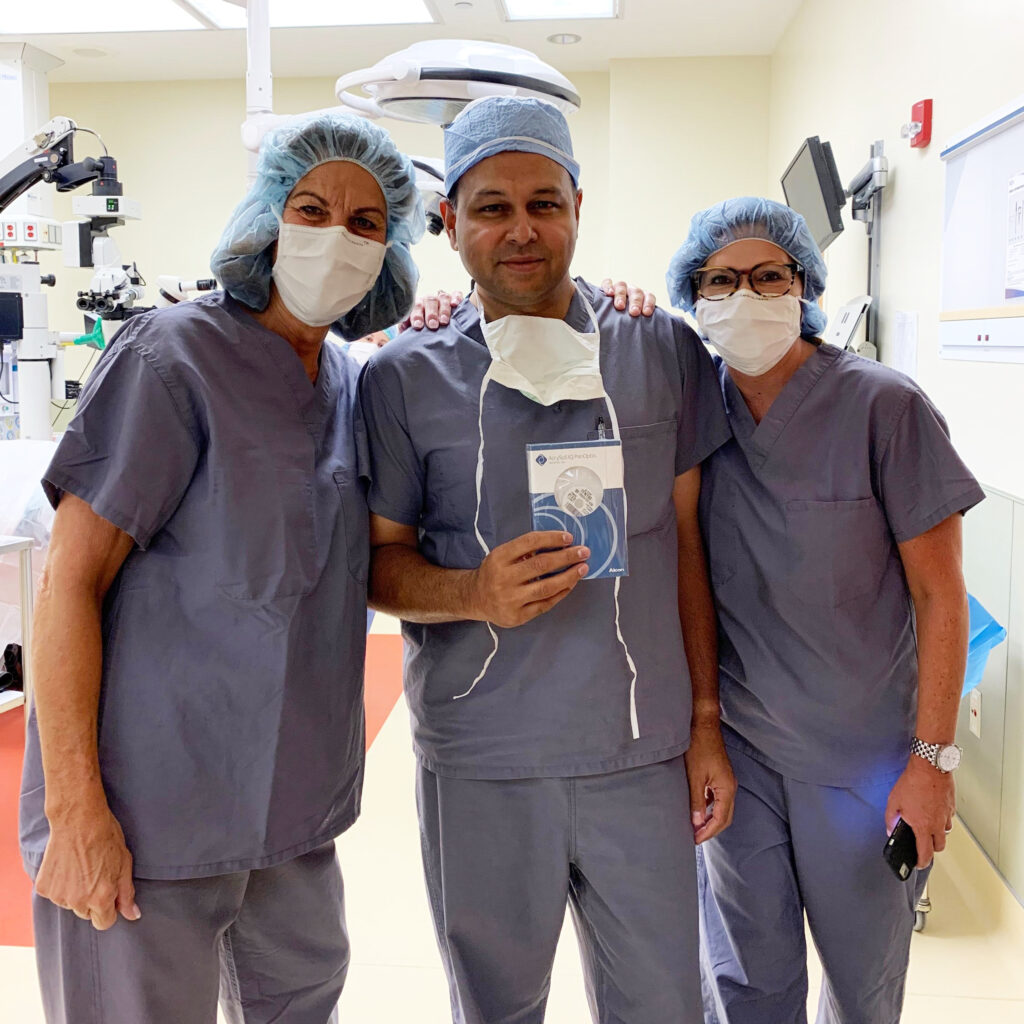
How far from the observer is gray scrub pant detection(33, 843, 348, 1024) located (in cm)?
111

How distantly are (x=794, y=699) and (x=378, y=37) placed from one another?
551 centimetres

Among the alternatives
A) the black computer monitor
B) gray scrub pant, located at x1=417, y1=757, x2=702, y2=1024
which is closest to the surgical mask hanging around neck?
gray scrub pant, located at x1=417, y1=757, x2=702, y2=1024

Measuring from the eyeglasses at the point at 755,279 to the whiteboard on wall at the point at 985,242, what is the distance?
3.41 ft

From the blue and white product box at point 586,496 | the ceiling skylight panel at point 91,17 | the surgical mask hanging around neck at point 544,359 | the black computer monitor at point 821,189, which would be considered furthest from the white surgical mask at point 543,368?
the ceiling skylight panel at point 91,17

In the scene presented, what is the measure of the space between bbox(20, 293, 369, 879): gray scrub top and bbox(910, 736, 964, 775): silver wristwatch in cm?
83

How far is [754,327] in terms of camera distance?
1348 millimetres

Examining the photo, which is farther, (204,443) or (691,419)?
(691,419)

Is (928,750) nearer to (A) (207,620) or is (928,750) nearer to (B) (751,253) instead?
(B) (751,253)

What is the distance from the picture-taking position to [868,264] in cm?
363

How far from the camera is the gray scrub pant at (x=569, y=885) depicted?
126 cm

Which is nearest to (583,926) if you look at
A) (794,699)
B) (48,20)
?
(794,699)

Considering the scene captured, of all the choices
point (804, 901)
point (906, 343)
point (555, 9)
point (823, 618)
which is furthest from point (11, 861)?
point (555, 9)

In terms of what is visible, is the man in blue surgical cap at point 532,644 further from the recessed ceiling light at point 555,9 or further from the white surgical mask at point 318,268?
the recessed ceiling light at point 555,9

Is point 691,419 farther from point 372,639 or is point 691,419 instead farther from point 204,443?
point 372,639
